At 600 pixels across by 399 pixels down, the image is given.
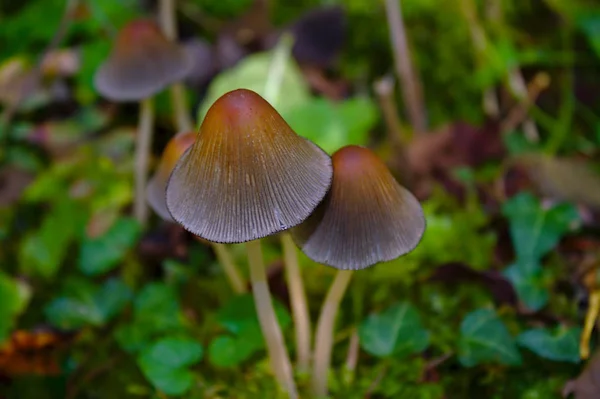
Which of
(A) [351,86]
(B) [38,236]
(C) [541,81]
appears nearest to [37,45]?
(B) [38,236]

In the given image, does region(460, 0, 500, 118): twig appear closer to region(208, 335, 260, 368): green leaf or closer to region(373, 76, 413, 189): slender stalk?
region(373, 76, 413, 189): slender stalk

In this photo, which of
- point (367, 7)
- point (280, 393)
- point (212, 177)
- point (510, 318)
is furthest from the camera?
point (367, 7)

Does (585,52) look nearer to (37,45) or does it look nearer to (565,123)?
(565,123)

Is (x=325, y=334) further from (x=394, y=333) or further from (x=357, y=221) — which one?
(x=357, y=221)

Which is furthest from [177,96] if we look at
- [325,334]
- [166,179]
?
[325,334]

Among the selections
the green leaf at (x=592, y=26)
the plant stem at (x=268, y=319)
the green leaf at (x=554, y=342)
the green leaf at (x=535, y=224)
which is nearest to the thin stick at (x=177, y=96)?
the plant stem at (x=268, y=319)
